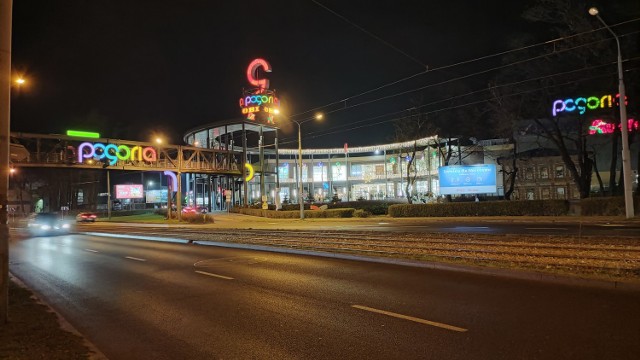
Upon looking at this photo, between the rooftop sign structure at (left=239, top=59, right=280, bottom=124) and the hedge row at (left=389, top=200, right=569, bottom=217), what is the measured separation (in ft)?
114

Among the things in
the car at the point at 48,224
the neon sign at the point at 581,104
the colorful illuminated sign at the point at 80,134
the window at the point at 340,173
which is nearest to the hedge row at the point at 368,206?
the neon sign at the point at 581,104

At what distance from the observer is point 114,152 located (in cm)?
4503

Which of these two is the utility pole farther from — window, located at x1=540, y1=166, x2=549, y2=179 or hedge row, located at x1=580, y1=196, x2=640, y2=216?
window, located at x1=540, y1=166, x2=549, y2=179

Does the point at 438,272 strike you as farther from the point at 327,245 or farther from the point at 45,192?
the point at 45,192

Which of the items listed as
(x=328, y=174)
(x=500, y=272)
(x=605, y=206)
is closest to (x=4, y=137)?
(x=500, y=272)

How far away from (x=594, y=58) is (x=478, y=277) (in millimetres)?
27744

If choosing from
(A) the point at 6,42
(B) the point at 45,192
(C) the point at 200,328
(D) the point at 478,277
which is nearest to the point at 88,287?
(C) the point at 200,328

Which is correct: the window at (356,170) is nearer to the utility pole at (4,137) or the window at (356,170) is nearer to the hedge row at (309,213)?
the hedge row at (309,213)

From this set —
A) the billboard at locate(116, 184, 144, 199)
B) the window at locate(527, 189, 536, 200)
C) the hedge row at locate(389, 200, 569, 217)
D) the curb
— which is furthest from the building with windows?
the curb

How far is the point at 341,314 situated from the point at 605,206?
26676mm

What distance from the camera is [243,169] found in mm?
61219

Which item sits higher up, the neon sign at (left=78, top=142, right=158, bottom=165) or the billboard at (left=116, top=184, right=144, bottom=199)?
the neon sign at (left=78, top=142, right=158, bottom=165)

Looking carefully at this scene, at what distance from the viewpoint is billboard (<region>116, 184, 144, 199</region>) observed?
68500mm

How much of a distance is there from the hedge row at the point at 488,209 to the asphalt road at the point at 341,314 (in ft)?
75.5
